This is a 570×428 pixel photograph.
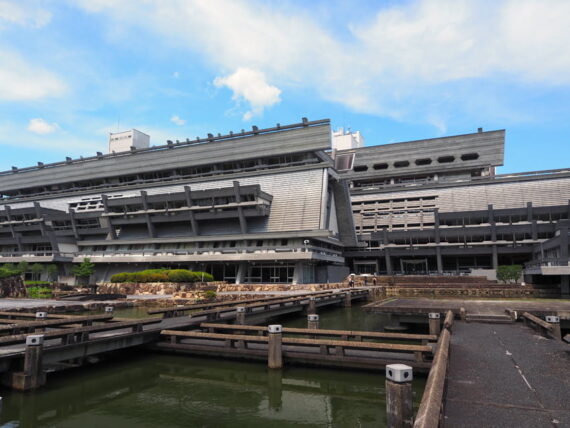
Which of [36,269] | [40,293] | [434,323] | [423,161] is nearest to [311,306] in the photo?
[434,323]

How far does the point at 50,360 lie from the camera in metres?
12.1

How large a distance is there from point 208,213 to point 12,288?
29796 mm

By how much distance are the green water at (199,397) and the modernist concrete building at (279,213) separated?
133 feet

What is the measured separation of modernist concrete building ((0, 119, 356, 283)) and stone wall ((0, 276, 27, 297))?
22.1m

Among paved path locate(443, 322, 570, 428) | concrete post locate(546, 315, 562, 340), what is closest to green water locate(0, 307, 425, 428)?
paved path locate(443, 322, 570, 428)

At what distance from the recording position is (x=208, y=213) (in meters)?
64.8

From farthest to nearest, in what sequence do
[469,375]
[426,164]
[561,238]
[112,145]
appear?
[112,145] → [426,164] → [561,238] → [469,375]

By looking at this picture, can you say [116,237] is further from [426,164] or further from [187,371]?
[426,164]

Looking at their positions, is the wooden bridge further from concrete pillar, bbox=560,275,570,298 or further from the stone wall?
concrete pillar, bbox=560,275,570,298

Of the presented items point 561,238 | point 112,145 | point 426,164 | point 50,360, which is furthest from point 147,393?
point 112,145

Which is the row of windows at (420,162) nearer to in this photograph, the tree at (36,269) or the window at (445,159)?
the window at (445,159)

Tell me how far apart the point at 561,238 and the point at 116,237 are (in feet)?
234

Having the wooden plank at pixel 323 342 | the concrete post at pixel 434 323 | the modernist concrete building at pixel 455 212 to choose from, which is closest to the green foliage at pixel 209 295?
the wooden plank at pixel 323 342

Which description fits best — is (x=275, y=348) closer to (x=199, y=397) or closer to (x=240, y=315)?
(x=199, y=397)
